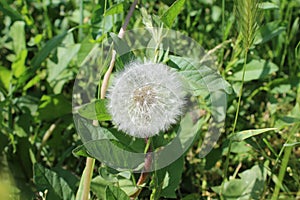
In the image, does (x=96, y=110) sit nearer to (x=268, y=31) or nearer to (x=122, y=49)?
(x=122, y=49)

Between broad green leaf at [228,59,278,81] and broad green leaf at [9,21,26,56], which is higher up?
broad green leaf at [9,21,26,56]

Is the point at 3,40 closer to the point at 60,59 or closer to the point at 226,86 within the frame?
the point at 60,59

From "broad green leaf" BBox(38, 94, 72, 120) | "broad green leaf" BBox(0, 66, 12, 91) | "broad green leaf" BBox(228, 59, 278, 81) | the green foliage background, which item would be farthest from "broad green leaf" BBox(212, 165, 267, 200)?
"broad green leaf" BBox(0, 66, 12, 91)

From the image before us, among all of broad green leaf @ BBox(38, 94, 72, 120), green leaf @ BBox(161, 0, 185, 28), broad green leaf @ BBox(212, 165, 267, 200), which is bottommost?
broad green leaf @ BBox(212, 165, 267, 200)

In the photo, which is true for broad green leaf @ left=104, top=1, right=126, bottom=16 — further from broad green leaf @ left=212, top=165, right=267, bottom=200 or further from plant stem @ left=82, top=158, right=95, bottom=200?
broad green leaf @ left=212, top=165, right=267, bottom=200

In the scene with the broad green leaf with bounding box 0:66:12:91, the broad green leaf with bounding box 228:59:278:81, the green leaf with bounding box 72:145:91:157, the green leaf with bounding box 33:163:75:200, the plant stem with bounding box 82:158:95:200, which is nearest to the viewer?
the green leaf with bounding box 72:145:91:157

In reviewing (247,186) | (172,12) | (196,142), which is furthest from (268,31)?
(172,12)

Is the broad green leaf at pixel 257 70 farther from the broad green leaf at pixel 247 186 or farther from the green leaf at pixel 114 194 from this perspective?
the green leaf at pixel 114 194

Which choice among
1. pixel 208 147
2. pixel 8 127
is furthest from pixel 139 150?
pixel 8 127

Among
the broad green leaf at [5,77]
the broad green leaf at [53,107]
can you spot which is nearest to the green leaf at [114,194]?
the broad green leaf at [53,107]
